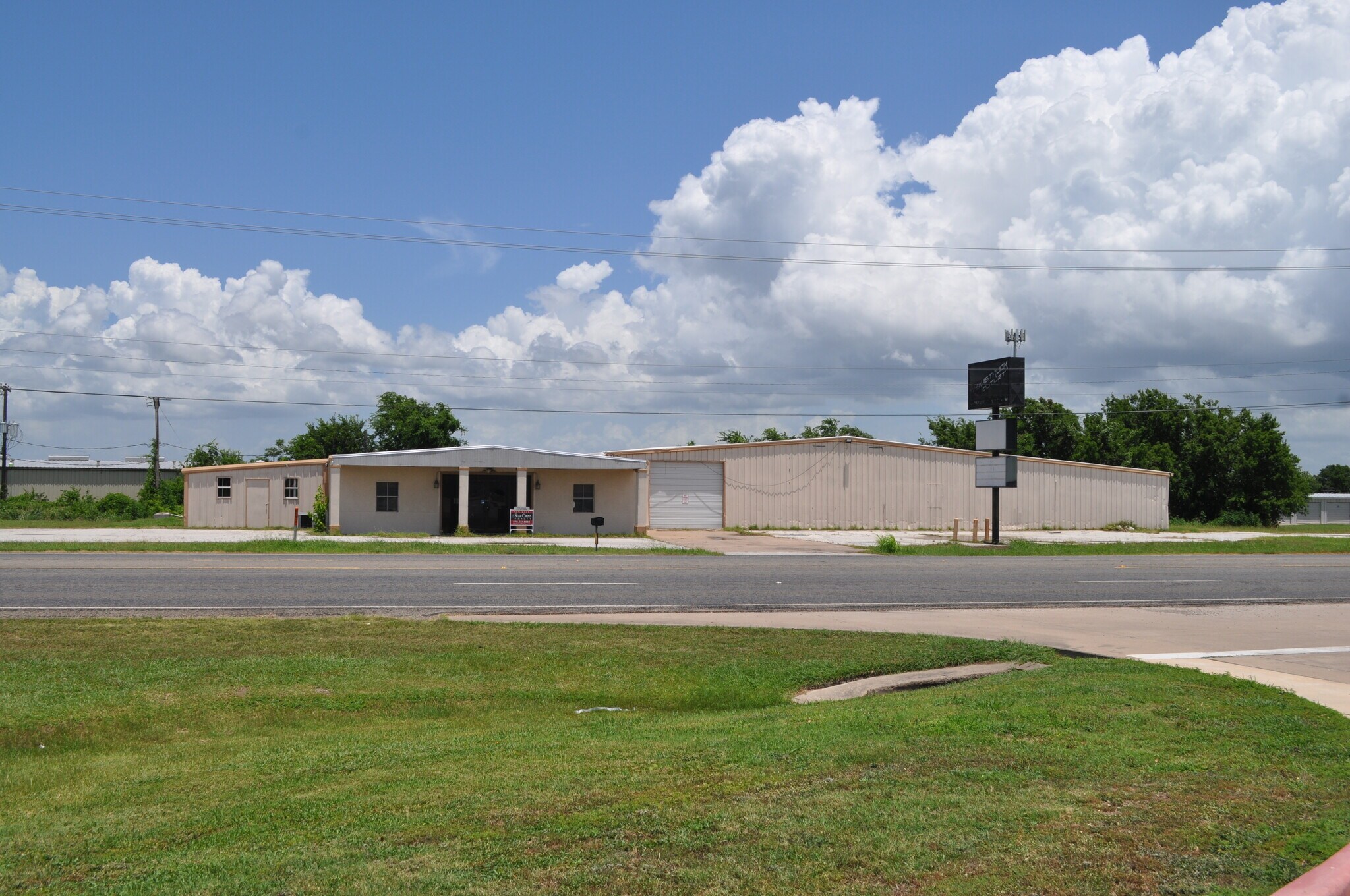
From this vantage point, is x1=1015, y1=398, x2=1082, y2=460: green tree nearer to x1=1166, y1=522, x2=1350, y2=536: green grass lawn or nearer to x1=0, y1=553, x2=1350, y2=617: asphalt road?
x1=1166, y1=522, x2=1350, y2=536: green grass lawn

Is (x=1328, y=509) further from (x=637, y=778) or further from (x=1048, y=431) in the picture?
(x=637, y=778)

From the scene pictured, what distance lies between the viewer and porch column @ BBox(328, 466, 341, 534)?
35.7 metres

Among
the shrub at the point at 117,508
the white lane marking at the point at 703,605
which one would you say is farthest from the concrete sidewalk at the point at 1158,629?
the shrub at the point at 117,508

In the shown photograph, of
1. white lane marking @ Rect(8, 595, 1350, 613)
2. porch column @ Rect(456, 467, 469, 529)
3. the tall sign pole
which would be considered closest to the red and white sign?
porch column @ Rect(456, 467, 469, 529)

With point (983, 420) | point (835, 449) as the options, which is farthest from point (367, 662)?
point (835, 449)

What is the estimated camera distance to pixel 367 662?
977cm

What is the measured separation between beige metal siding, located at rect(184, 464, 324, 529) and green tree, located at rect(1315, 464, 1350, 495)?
5947 inches

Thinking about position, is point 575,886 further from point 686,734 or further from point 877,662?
point 877,662

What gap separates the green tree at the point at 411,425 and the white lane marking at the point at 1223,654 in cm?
6997

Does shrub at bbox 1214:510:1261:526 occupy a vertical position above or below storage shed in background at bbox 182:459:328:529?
below

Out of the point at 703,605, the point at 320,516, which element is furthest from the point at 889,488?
the point at 703,605

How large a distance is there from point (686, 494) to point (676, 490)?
42 centimetres

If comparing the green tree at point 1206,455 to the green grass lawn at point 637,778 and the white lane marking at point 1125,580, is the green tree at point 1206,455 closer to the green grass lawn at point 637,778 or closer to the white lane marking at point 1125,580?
the white lane marking at point 1125,580

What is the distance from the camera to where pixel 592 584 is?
18.0 meters
